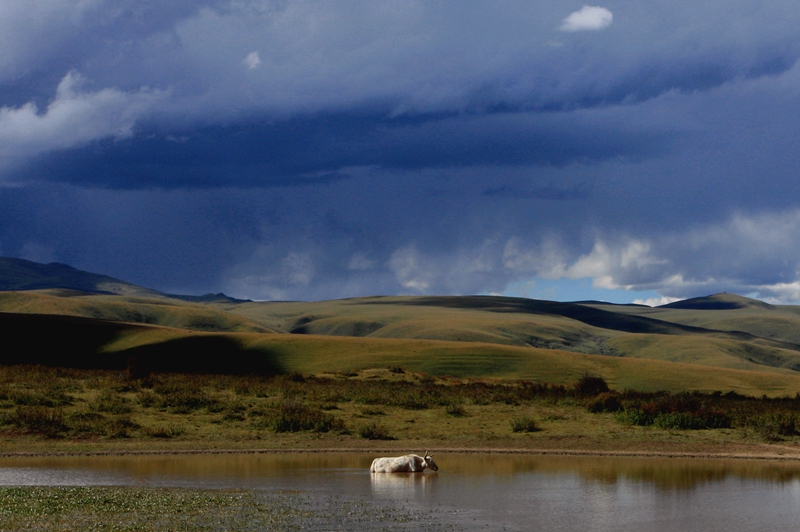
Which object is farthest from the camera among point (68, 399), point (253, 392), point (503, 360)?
point (503, 360)

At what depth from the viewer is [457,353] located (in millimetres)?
95750

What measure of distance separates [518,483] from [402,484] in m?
3.51

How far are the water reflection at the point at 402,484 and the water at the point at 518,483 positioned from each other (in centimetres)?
3

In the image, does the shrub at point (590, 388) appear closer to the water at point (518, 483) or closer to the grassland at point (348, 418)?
the grassland at point (348, 418)

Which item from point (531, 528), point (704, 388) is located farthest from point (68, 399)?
point (704, 388)

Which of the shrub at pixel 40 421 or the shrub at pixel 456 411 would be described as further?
the shrub at pixel 456 411

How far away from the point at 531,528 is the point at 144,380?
40.3m

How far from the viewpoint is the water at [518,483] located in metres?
22.2

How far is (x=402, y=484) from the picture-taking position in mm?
27906

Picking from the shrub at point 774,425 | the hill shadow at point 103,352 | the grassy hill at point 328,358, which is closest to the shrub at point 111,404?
the shrub at point 774,425

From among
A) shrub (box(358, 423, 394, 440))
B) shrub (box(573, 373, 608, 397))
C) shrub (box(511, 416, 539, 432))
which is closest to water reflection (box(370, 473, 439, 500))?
shrub (box(358, 423, 394, 440))

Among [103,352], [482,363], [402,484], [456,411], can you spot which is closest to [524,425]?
[456,411]

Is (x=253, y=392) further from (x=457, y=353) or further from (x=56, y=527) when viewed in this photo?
(x=457, y=353)

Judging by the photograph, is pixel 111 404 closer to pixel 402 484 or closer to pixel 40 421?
pixel 40 421
